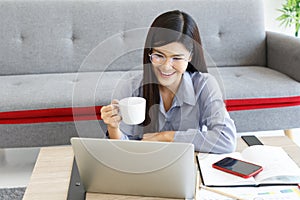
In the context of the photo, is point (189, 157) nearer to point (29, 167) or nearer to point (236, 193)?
point (236, 193)

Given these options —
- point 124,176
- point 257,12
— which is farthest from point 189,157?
point 257,12

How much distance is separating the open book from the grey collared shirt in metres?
0.05

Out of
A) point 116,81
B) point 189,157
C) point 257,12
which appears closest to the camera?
point 189,157

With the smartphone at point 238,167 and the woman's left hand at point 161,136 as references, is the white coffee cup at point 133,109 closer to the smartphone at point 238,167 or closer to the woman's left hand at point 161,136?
the woman's left hand at point 161,136

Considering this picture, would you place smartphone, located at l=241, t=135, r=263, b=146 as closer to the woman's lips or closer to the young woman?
the young woman

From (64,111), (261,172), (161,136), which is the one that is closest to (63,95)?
(64,111)

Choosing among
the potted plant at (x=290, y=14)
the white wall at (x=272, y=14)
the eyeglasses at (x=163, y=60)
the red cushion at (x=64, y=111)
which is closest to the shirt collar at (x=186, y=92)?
the eyeglasses at (x=163, y=60)

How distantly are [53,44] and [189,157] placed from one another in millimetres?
1752

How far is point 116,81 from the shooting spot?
118 cm

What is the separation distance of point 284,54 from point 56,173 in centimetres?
169

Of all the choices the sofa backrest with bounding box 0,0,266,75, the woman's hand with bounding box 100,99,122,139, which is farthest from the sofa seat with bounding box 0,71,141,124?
the woman's hand with bounding box 100,99,122,139

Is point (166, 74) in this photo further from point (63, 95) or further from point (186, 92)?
point (63, 95)

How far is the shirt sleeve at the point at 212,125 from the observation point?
1.29 meters

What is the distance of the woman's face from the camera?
104 centimetres
